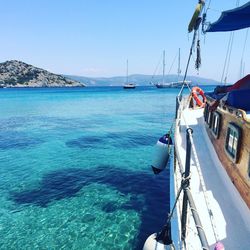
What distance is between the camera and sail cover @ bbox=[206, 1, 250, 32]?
8.45m

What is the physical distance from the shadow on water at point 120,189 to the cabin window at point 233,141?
15.2ft

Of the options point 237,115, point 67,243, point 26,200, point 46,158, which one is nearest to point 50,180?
point 26,200

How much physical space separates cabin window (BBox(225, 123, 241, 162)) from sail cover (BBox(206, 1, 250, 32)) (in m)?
4.59

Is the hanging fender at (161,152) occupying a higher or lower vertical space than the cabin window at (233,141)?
lower

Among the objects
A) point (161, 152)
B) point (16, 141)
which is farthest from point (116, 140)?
point (161, 152)

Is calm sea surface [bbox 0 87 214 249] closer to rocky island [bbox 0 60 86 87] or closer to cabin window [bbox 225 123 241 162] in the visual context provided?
cabin window [bbox 225 123 241 162]

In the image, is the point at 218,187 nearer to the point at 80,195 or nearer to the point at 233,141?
the point at 233,141

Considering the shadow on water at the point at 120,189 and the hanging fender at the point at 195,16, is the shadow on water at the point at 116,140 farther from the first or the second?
the hanging fender at the point at 195,16

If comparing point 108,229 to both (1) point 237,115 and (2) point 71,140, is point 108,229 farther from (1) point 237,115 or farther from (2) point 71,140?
(2) point 71,140

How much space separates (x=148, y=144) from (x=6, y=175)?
1102 cm

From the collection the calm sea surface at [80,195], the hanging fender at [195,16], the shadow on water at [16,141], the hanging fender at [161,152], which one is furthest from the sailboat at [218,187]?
the shadow on water at [16,141]

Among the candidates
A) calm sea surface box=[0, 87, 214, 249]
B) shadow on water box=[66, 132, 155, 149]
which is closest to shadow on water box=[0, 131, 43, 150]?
calm sea surface box=[0, 87, 214, 249]

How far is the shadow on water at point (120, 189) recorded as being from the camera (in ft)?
32.7

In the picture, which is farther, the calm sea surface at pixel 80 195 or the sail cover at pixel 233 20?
the calm sea surface at pixel 80 195
